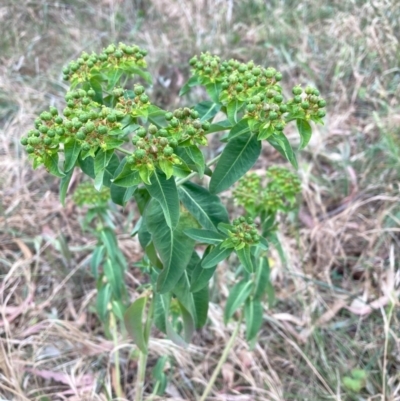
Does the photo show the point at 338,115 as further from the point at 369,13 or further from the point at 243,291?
the point at 243,291

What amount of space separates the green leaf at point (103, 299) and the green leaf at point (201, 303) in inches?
20.1

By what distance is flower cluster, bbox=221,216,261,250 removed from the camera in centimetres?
145

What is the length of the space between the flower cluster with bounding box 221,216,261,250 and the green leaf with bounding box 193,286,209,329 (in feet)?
→ 0.87

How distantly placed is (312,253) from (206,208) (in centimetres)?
148

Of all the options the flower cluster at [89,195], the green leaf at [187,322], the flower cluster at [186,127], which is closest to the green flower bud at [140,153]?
the flower cluster at [186,127]

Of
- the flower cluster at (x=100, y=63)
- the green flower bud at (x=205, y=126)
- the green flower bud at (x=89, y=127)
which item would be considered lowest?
the green flower bud at (x=205, y=126)

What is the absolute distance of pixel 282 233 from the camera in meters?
2.88

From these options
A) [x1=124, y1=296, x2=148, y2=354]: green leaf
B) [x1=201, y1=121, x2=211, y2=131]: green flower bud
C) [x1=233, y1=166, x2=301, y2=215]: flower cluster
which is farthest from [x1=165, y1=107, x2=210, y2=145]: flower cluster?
[x1=124, y1=296, x2=148, y2=354]: green leaf

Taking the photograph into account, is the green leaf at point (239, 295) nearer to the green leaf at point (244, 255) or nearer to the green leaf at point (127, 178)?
the green leaf at point (244, 255)

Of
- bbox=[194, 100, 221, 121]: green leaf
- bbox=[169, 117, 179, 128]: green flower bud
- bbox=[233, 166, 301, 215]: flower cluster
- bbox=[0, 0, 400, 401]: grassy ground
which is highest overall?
bbox=[169, 117, 179, 128]: green flower bud

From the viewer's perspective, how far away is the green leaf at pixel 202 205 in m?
1.50

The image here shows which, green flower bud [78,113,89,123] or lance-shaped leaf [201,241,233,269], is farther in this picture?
lance-shaped leaf [201,241,233,269]

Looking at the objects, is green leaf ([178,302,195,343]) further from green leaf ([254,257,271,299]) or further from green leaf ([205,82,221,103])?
green leaf ([205,82,221,103])

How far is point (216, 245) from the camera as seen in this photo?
149cm
